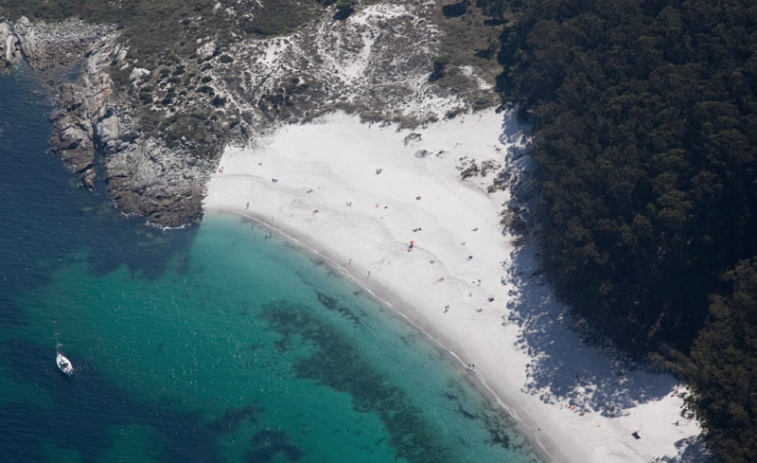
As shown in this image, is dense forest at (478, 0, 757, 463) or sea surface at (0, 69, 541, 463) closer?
dense forest at (478, 0, 757, 463)

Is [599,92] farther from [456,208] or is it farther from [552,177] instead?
[456,208]

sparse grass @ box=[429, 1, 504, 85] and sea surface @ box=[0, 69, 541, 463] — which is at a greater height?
sparse grass @ box=[429, 1, 504, 85]

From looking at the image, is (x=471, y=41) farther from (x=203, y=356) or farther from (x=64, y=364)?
(x=64, y=364)

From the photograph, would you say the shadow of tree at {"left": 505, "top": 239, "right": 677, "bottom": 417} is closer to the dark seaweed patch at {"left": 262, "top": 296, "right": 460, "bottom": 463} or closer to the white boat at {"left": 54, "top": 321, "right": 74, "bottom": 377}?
the dark seaweed patch at {"left": 262, "top": 296, "right": 460, "bottom": 463}

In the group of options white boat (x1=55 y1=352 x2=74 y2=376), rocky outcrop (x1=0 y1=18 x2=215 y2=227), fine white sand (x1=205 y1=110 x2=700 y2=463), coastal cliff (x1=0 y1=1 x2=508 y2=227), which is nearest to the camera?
fine white sand (x1=205 y1=110 x2=700 y2=463)

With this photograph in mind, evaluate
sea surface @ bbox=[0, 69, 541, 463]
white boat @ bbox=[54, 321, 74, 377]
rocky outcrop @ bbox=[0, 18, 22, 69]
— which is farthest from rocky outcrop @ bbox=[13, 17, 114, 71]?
white boat @ bbox=[54, 321, 74, 377]

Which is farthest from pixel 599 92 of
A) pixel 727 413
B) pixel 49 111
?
pixel 49 111
